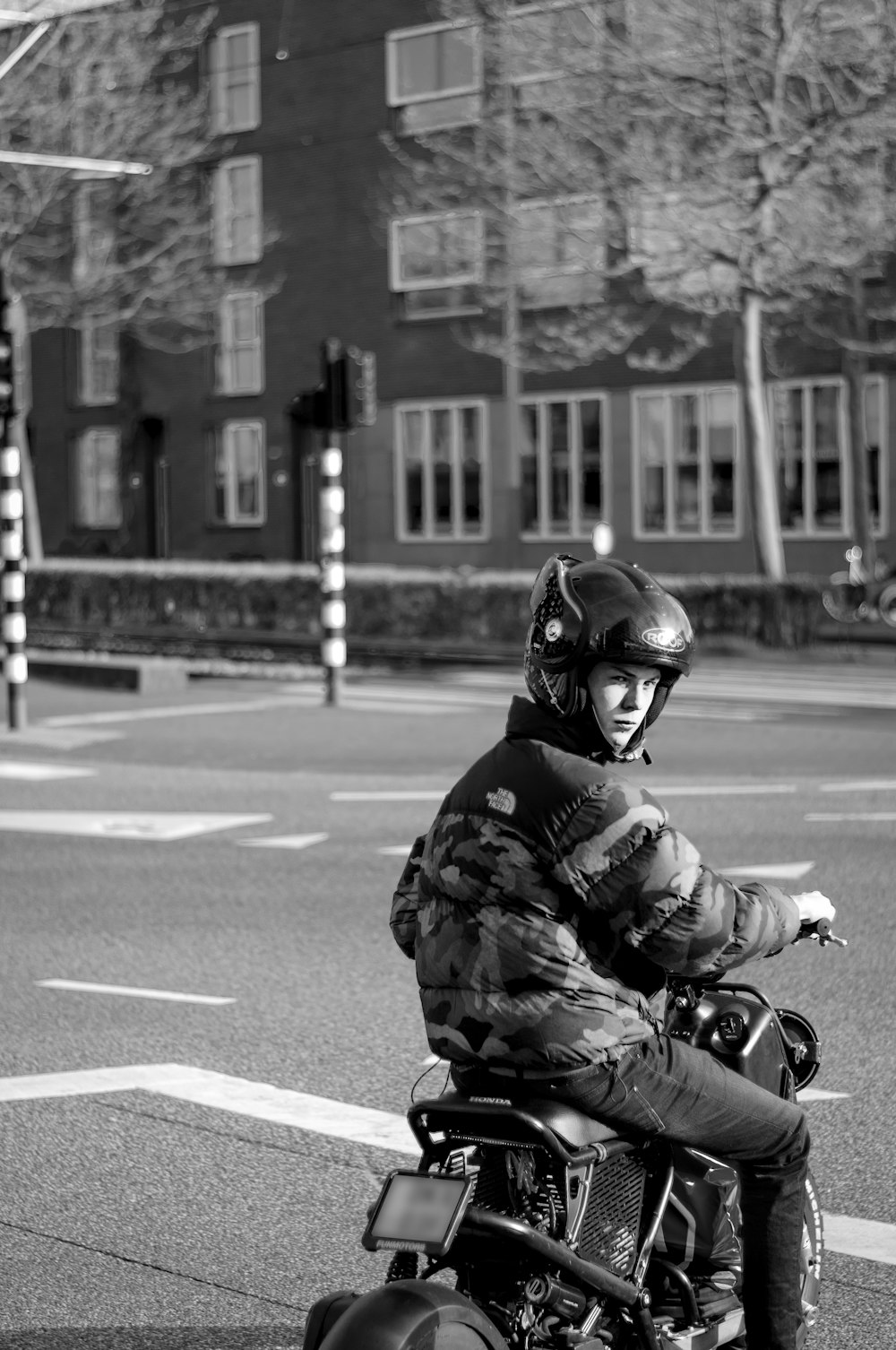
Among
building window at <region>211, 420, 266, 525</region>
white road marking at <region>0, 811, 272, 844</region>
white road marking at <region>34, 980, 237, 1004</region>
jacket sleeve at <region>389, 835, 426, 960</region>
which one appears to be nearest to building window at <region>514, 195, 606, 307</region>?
building window at <region>211, 420, 266, 525</region>

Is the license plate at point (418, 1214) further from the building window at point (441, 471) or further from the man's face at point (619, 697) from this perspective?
the building window at point (441, 471)

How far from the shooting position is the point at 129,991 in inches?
279

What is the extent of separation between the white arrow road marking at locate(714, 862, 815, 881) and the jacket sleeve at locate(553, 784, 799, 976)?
566 centimetres

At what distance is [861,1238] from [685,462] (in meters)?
32.0

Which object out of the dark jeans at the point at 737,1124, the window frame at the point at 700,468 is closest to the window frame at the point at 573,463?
the window frame at the point at 700,468

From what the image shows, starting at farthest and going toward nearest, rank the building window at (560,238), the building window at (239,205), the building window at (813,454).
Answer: the building window at (239,205) < the building window at (813,454) < the building window at (560,238)

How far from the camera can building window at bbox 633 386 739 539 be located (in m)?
35.3

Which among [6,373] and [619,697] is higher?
[6,373]

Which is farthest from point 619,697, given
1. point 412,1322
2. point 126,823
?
point 126,823

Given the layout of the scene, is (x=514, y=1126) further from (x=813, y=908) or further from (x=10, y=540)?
(x=10, y=540)

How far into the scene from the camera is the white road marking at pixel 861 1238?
434cm

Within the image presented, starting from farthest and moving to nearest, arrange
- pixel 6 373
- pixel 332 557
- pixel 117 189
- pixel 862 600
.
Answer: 1. pixel 117 189
2. pixel 862 600
3. pixel 332 557
4. pixel 6 373

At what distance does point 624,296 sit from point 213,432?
1333cm

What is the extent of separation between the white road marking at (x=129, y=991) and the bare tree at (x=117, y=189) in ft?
67.1
